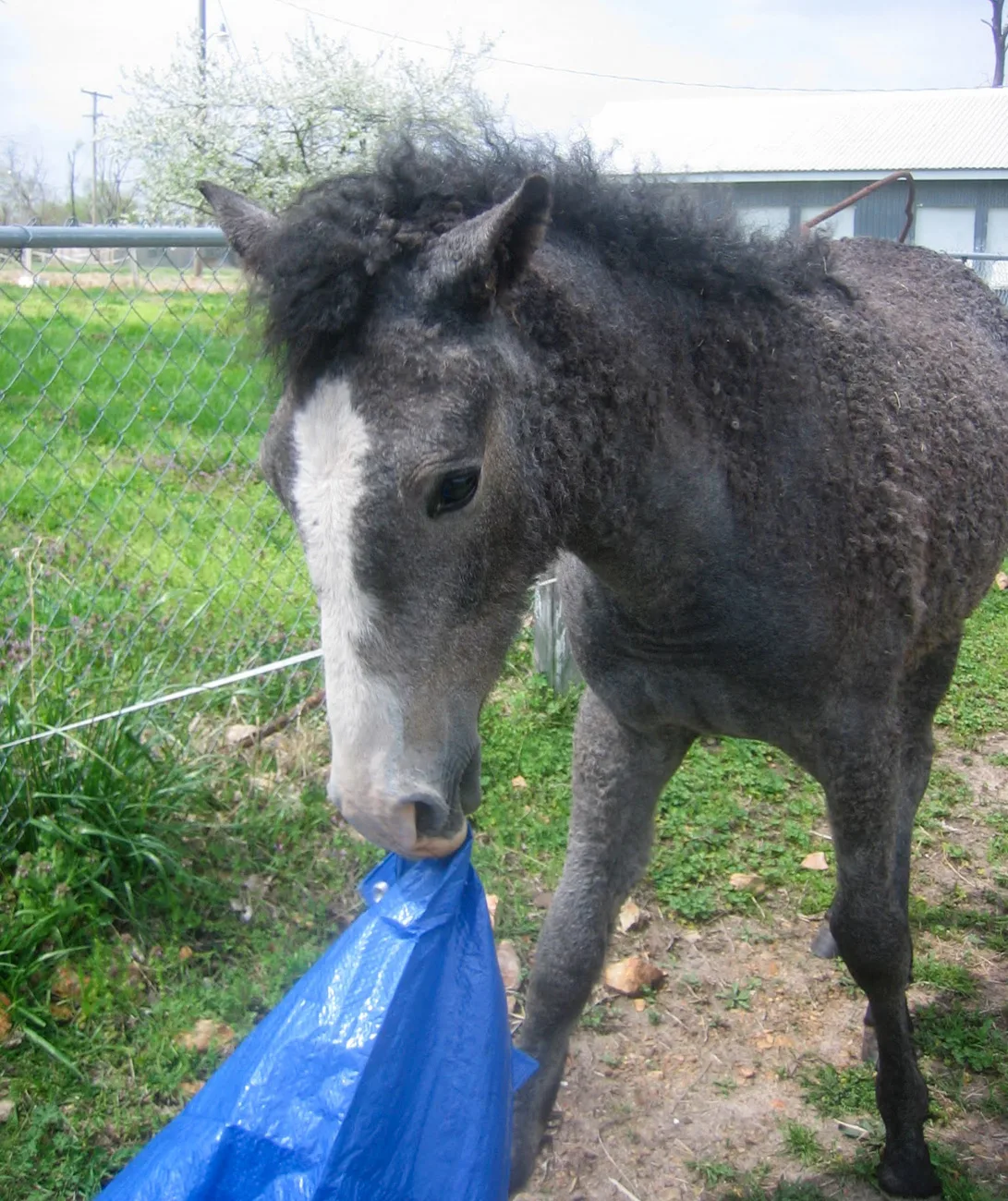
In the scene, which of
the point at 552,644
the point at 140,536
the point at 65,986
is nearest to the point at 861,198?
the point at 552,644

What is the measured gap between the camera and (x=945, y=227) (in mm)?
22094

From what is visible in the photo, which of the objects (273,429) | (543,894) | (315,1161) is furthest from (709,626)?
(543,894)

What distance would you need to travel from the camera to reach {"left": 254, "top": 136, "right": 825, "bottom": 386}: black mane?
1.72m

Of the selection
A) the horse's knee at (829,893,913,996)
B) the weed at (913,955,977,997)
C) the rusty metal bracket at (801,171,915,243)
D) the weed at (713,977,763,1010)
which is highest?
the rusty metal bracket at (801,171,915,243)

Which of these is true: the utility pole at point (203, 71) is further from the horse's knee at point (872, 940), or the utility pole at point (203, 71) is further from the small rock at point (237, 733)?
the horse's knee at point (872, 940)

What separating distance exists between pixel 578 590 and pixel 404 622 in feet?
3.21

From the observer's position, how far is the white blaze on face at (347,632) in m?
1.66

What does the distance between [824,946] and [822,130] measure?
24208 millimetres

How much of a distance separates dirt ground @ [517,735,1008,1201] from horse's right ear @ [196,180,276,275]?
91.0 inches

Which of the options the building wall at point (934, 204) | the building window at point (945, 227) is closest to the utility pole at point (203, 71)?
the building wall at point (934, 204)

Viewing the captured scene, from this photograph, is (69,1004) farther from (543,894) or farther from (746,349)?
(746,349)

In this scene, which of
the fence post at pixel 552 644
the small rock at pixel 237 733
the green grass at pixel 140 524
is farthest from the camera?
the fence post at pixel 552 644

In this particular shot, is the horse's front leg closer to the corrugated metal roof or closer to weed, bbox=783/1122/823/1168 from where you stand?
weed, bbox=783/1122/823/1168

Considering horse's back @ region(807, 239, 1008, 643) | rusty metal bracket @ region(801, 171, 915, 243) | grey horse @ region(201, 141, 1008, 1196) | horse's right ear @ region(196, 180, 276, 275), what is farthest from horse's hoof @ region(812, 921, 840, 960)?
horse's right ear @ region(196, 180, 276, 275)
